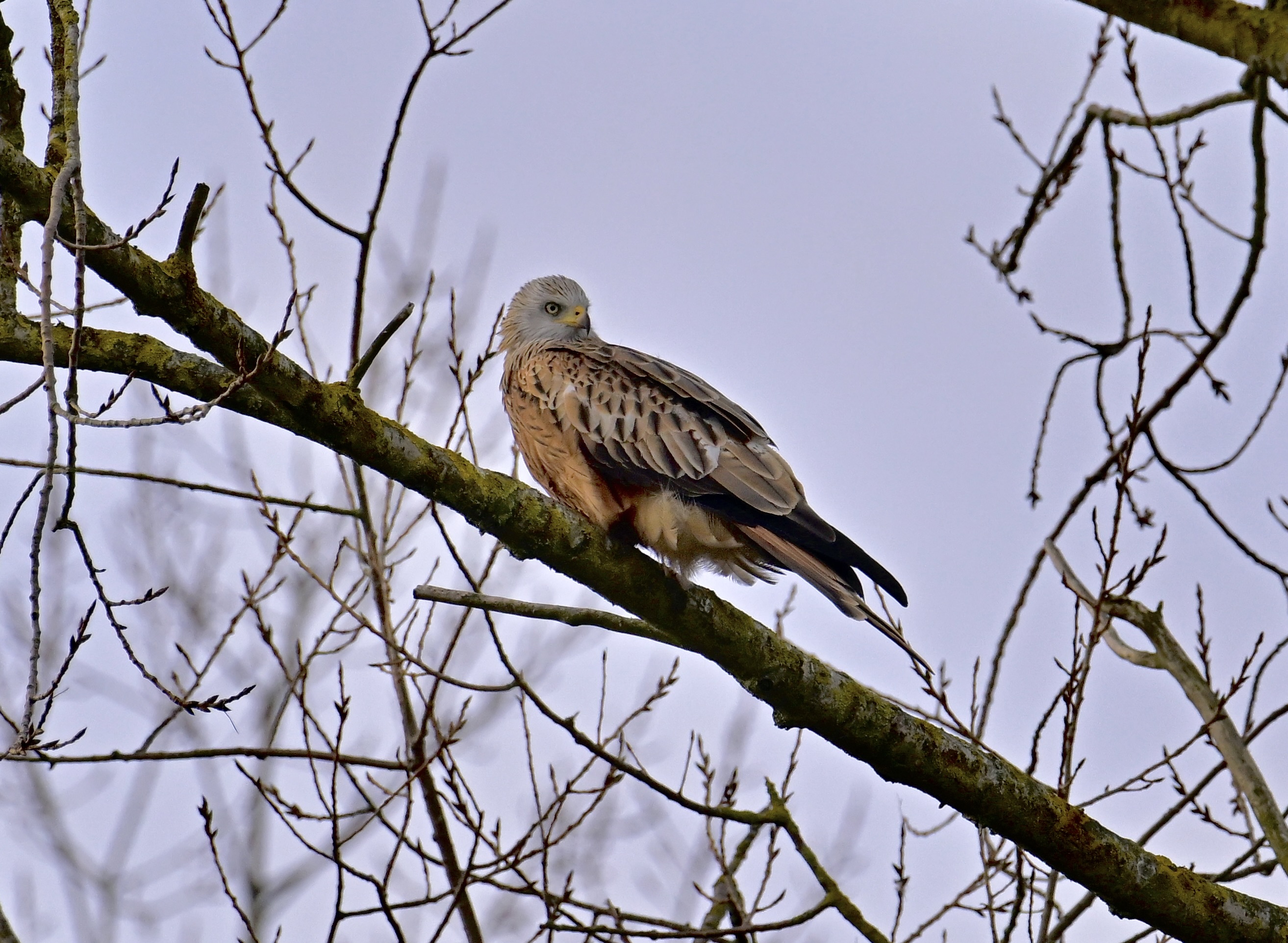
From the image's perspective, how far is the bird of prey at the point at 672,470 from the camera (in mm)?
4301

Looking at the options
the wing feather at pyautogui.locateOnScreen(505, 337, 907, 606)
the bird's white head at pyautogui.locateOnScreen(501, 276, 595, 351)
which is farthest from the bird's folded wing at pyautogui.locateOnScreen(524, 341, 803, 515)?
the bird's white head at pyautogui.locateOnScreen(501, 276, 595, 351)

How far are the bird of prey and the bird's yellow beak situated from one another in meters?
0.63

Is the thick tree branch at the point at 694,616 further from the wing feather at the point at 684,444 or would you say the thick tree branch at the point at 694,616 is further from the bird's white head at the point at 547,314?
the bird's white head at the point at 547,314

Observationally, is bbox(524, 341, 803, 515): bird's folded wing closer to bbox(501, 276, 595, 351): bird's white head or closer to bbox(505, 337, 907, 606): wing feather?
bbox(505, 337, 907, 606): wing feather

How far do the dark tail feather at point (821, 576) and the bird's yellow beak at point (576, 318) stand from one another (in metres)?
2.02

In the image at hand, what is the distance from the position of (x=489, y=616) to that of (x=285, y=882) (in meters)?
7.05

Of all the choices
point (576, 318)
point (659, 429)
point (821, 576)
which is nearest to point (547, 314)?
point (576, 318)

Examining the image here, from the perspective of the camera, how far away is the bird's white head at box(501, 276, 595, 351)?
6152mm

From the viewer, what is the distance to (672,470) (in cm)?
470

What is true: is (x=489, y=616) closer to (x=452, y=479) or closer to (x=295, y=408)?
(x=452, y=479)

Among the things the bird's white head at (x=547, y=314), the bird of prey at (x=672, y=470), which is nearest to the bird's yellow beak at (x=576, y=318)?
the bird's white head at (x=547, y=314)

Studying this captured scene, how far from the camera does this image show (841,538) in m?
4.25

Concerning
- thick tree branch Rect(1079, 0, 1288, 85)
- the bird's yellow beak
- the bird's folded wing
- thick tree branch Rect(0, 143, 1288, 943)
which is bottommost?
thick tree branch Rect(0, 143, 1288, 943)

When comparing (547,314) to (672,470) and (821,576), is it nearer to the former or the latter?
(672,470)
